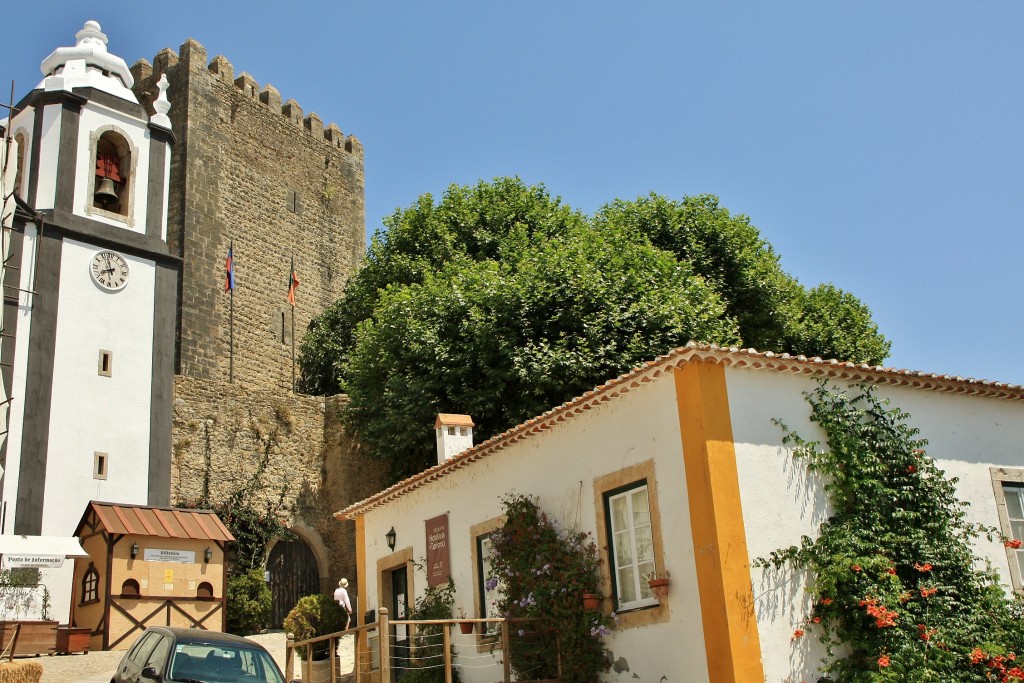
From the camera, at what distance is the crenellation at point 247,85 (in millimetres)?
32625

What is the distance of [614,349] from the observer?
62.2ft

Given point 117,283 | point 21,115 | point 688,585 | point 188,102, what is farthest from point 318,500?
point 688,585

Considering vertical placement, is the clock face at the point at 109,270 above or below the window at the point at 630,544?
above

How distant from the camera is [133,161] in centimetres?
2203

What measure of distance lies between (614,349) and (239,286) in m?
15.6

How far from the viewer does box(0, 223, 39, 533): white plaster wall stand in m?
18.3

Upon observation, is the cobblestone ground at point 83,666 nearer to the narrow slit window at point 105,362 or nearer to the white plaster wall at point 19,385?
the white plaster wall at point 19,385

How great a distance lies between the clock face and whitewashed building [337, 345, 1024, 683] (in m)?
11.9

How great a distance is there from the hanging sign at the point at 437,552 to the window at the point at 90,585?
6.49 metres

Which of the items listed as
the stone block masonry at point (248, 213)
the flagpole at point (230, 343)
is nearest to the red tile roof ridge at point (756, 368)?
the flagpole at point (230, 343)

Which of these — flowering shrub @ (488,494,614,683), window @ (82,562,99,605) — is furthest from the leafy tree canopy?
flowering shrub @ (488,494,614,683)

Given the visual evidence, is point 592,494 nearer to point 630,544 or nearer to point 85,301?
point 630,544

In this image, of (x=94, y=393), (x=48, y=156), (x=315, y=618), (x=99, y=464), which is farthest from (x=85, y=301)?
(x=315, y=618)

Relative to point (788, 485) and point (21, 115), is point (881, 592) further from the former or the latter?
point (21, 115)
